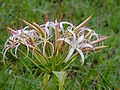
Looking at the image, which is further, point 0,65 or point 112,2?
point 112,2

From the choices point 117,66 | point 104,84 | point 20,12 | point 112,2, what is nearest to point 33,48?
point 104,84

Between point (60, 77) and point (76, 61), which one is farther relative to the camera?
point (76, 61)

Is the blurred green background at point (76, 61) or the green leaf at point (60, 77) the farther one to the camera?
the blurred green background at point (76, 61)

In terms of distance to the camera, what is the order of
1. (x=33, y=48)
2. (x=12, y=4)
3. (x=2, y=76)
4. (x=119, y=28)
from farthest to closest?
(x=119, y=28), (x=12, y=4), (x=2, y=76), (x=33, y=48)

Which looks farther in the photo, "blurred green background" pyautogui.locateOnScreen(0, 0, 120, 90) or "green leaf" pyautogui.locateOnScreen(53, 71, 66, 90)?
"blurred green background" pyautogui.locateOnScreen(0, 0, 120, 90)

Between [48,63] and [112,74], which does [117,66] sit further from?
[48,63]

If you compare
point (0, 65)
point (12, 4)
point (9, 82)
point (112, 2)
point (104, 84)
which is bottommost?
point (104, 84)

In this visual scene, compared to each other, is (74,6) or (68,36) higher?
(74,6)

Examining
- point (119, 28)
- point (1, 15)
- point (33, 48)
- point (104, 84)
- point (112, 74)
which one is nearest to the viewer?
point (33, 48)
